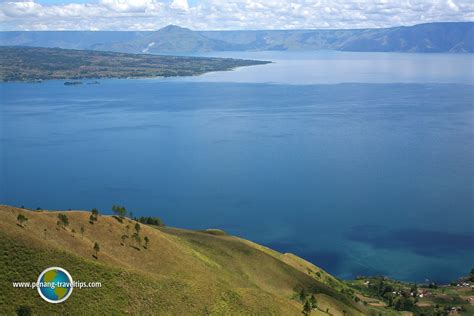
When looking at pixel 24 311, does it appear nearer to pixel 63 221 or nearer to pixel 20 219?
pixel 20 219

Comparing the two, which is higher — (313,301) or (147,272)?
(147,272)

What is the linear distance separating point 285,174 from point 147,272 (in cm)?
6536

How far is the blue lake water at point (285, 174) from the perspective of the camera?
233ft

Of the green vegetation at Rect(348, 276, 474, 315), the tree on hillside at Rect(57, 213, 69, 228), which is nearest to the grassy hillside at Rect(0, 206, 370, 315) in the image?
the tree on hillside at Rect(57, 213, 69, 228)

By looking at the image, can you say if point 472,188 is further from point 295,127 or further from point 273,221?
point 295,127

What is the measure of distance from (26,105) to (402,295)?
14975cm

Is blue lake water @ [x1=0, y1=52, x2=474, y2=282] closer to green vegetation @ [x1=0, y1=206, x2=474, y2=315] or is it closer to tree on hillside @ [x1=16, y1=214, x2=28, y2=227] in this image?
green vegetation @ [x1=0, y1=206, x2=474, y2=315]

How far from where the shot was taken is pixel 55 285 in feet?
90.5

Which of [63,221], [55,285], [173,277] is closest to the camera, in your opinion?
[55,285]

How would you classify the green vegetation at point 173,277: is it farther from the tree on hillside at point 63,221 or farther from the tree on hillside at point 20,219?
the tree on hillside at point 63,221

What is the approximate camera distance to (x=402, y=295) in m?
55.5

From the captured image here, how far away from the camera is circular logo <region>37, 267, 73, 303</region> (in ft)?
88.4

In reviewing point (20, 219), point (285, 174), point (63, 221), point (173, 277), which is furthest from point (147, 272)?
point (285, 174)

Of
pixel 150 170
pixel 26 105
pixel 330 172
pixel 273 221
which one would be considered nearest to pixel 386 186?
pixel 330 172
